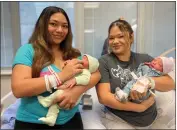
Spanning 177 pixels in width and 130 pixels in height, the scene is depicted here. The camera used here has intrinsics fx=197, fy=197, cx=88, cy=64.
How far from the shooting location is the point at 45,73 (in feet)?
3.43

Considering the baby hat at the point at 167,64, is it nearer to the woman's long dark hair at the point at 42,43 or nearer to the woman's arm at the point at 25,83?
the woman's long dark hair at the point at 42,43

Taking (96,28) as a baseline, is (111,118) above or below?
below

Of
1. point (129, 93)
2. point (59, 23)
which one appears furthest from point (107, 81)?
point (59, 23)

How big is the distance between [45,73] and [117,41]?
1.58 ft

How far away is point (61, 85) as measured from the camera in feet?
3.39

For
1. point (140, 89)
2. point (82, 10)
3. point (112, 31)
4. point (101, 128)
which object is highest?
point (82, 10)

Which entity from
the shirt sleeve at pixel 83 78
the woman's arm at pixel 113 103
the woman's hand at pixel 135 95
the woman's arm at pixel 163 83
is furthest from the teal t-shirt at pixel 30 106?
the woman's arm at pixel 163 83

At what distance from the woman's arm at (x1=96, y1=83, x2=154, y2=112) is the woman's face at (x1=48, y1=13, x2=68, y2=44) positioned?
1.26ft

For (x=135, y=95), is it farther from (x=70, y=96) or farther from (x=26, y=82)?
(x=26, y=82)

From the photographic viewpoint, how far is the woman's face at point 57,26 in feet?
3.65

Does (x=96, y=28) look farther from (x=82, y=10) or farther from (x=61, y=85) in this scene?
(x=61, y=85)

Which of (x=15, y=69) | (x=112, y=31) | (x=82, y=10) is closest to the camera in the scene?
(x=15, y=69)

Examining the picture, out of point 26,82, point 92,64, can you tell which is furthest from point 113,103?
point 26,82

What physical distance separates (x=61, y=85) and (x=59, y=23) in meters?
0.36
